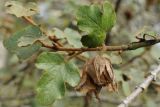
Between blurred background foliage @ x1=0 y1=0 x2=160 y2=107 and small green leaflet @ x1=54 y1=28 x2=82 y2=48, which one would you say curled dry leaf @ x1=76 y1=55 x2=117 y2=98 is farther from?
blurred background foliage @ x1=0 y1=0 x2=160 y2=107

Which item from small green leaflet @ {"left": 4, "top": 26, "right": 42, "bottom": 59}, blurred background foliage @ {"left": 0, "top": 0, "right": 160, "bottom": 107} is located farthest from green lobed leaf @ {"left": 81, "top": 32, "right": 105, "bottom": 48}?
blurred background foliage @ {"left": 0, "top": 0, "right": 160, "bottom": 107}

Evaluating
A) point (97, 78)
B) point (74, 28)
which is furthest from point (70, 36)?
point (74, 28)

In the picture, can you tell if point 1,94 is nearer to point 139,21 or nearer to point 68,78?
point 139,21

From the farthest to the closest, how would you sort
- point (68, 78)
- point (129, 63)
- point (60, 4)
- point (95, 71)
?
point (60, 4)
point (129, 63)
point (68, 78)
point (95, 71)

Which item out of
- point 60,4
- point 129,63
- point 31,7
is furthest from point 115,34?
point 31,7

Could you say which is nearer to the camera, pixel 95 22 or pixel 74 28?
pixel 95 22

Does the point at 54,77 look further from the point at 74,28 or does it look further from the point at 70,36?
the point at 74,28
